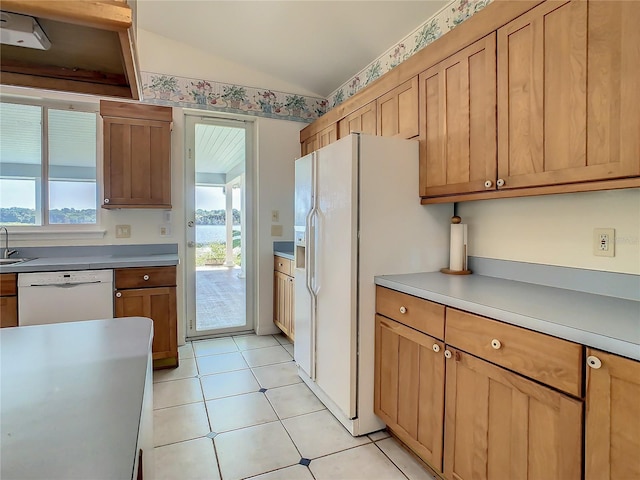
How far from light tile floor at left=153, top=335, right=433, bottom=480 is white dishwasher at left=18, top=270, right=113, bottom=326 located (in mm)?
724

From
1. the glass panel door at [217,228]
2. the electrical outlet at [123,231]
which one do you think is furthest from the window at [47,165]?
the glass panel door at [217,228]

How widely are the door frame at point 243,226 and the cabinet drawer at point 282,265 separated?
0.83 ft

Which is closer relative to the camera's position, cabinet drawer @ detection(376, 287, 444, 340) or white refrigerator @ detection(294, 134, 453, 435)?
cabinet drawer @ detection(376, 287, 444, 340)

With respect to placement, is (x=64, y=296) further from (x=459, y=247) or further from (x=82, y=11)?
(x=459, y=247)

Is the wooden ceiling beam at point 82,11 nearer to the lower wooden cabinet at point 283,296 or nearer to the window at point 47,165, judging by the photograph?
the lower wooden cabinet at point 283,296

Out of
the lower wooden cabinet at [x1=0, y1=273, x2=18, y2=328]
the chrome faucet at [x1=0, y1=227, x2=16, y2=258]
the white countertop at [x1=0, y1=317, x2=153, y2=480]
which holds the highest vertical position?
the chrome faucet at [x1=0, y1=227, x2=16, y2=258]

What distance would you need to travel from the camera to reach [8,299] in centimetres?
236

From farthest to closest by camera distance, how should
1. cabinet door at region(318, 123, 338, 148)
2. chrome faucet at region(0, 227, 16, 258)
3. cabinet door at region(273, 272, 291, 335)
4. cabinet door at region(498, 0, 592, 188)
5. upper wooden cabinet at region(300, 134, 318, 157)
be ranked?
upper wooden cabinet at region(300, 134, 318, 157) < cabinet door at region(273, 272, 291, 335) < cabinet door at region(318, 123, 338, 148) < chrome faucet at region(0, 227, 16, 258) < cabinet door at region(498, 0, 592, 188)

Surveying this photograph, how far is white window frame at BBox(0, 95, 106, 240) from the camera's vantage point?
287 centimetres

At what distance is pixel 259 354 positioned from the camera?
10.4 feet

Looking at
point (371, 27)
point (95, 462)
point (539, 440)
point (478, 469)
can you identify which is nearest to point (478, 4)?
point (371, 27)

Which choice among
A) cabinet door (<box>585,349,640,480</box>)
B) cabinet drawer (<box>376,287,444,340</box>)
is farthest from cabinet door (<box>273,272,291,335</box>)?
cabinet door (<box>585,349,640,480</box>)

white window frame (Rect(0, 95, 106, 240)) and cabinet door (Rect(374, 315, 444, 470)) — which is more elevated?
white window frame (Rect(0, 95, 106, 240))

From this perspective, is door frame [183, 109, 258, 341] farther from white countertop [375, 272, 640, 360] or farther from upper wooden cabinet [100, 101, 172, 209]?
white countertop [375, 272, 640, 360]
